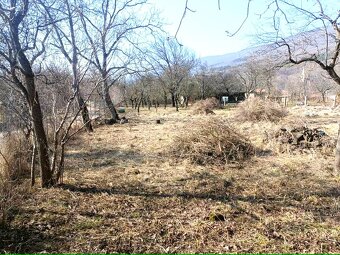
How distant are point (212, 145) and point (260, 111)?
24.0 feet

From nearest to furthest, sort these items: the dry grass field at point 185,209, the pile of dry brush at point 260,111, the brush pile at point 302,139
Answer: the dry grass field at point 185,209
the brush pile at point 302,139
the pile of dry brush at point 260,111

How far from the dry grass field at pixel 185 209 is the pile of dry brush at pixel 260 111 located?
6405 mm

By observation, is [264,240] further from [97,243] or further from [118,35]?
[118,35]

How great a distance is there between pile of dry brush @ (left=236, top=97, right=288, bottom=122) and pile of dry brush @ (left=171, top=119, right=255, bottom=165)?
5907 mm

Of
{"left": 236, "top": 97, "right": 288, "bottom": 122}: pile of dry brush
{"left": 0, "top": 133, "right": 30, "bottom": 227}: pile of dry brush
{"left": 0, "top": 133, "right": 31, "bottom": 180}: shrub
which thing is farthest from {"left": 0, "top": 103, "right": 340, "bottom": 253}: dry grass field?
{"left": 236, "top": 97, "right": 288, "bottom": 122}: pile of dry brush

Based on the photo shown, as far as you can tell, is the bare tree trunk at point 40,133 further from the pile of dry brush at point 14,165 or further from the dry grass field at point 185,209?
the pile of dry brush at point 14,165

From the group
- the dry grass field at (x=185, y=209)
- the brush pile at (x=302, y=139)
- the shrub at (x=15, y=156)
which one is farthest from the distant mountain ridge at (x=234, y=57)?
the shrub at (x=15, y=156)

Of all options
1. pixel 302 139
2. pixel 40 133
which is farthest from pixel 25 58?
pixel 302 139

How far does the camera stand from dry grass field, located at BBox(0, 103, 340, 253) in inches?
126

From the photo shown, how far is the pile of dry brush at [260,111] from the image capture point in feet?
43.6

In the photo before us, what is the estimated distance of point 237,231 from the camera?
346 cm

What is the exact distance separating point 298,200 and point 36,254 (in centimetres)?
352

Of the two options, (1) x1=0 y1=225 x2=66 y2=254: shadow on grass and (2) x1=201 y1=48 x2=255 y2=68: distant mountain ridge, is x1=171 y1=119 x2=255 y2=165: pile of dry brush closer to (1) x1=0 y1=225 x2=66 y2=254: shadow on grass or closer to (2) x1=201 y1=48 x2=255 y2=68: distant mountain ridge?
(2) x1=201 y1=48 x2=255 y2=68: distant mountain ridge

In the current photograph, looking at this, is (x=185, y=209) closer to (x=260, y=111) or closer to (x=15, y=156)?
(x=15, y=156)
